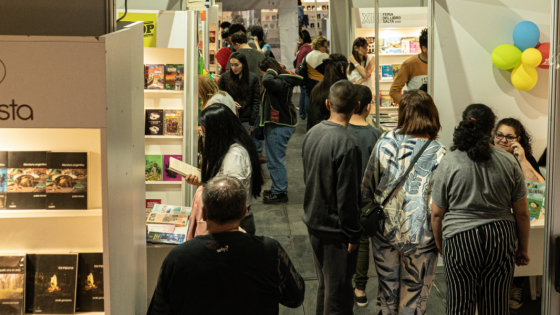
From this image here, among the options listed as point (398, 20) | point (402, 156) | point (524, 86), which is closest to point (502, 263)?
point (402, 156)

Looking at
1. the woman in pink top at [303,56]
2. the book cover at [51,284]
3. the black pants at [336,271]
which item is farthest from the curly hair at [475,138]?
the woman in pink top at [303,56]

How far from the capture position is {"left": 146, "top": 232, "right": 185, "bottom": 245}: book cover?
3057mm

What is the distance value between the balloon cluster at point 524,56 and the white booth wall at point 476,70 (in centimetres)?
11

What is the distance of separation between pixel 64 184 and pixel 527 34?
354 centimetres

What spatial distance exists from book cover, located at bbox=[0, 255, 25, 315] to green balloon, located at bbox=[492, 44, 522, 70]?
3.68 meters

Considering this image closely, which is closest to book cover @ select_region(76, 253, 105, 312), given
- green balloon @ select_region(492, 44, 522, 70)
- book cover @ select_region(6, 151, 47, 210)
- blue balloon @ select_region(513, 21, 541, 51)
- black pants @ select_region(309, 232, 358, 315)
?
book cover @ select_region(6, 151, 47, 210)

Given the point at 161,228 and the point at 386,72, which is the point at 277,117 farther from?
the point at 161,228

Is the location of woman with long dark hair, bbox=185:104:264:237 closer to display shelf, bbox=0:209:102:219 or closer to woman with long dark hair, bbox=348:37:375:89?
display shelf, bbox=0:209:102:219

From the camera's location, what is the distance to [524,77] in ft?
13.1

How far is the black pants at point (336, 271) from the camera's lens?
2.95 metres

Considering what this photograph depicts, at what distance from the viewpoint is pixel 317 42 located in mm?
7055

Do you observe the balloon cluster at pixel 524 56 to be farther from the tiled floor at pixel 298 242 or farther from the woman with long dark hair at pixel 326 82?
the tiled floor at pixel 298 242

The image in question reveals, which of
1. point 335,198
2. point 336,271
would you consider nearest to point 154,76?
point 335,198

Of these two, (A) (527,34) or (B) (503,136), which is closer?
(B) (503,136)
